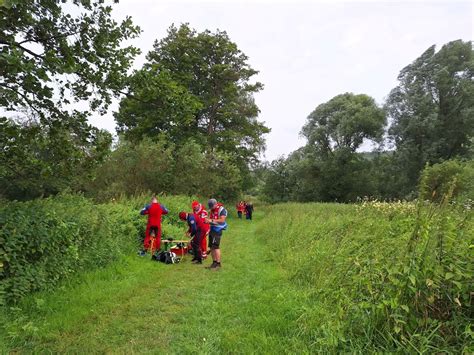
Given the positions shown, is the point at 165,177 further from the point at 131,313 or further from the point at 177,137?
the point at 131,313

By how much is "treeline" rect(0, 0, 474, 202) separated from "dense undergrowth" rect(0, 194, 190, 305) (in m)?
0.82

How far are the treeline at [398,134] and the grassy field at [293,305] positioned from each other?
92.2 ft

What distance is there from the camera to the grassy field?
11.0 feet

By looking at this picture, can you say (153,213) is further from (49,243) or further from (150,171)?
(150,171)

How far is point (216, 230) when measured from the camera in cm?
909

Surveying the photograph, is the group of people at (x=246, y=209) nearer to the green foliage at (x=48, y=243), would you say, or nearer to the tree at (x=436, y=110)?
the tree at (x=436, y=110)

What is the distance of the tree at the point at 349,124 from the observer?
1554 inches

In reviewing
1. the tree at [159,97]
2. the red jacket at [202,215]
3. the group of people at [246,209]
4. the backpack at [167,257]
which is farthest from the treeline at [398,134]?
the tree at [159,97]

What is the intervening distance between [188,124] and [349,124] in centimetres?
3729

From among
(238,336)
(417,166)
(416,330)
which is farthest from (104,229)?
(417,166)

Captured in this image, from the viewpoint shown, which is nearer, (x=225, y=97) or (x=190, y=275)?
(x=190, y=275)

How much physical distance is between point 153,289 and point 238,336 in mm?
2950

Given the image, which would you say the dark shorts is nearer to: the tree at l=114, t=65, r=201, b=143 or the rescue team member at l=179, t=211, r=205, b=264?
the rescue team member at l=179, t=211, r=205, b=264

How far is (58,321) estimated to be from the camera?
4.70m
